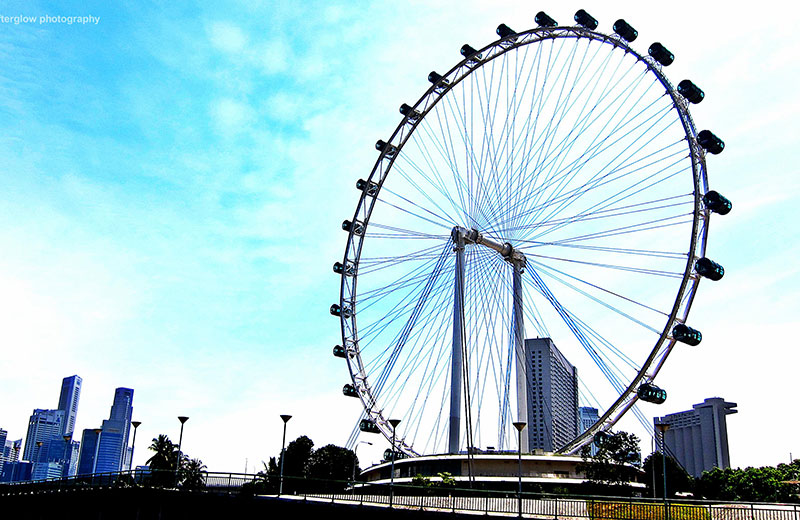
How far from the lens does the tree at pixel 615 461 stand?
5050 cm

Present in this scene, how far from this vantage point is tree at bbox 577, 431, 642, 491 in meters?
50.5

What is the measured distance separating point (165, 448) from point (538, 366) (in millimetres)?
123327

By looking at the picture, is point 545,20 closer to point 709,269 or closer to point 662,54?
point 662,54

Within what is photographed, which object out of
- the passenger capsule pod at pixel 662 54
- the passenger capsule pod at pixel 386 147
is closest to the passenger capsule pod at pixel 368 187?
the passenger capsule pod at pixel 386 147

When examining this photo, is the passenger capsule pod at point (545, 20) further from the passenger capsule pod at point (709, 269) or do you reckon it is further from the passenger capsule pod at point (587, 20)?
the passenger capsule pod at point (709, 269)

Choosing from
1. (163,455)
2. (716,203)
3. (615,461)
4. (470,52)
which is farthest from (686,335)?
(163,455)

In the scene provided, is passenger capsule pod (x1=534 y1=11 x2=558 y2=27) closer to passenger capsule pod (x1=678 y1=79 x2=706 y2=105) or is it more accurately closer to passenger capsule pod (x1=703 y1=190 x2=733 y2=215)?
passenger capsule pod (x1=678 y1=79 x2=706 y2=105)

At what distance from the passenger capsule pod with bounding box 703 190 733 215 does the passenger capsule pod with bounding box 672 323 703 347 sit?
6793mm

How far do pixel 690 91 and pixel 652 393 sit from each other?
57.5 ft

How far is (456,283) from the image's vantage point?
5203cm

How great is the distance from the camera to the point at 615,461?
5144 cm

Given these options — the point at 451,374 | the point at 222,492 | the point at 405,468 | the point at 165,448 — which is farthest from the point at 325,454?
the point at 222,492

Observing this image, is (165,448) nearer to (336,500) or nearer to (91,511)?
(91,511)

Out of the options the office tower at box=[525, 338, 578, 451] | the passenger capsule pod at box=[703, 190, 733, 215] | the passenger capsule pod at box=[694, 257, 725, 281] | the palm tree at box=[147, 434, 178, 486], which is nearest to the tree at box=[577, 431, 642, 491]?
the passenger capsule pod at box=[694, 257, 725, 281]
